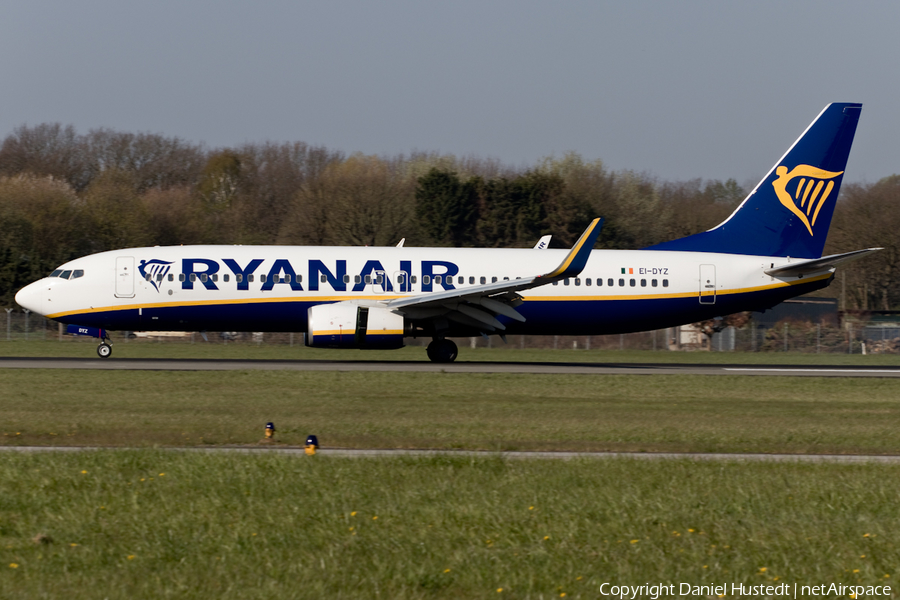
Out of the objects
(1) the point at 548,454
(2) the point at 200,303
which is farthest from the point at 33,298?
(1) the point at 548,454

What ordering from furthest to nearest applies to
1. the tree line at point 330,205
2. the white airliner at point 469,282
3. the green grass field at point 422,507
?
1. the tree line at point 330,205
2. the white airliner at point 469,282
3. the green grass field at point 422,507

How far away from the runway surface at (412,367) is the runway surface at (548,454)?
14.7 m

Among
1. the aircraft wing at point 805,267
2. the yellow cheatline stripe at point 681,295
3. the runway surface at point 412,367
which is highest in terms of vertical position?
the aircraft wing at point 805,267

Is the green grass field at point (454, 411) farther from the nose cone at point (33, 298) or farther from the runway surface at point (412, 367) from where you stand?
the nose cone at point (33, 298)

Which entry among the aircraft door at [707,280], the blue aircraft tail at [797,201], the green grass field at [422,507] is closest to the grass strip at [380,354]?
the aircraft door at [707,280]

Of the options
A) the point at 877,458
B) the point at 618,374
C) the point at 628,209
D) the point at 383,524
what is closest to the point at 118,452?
the point at 383,524

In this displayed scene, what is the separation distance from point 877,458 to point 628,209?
72263mm

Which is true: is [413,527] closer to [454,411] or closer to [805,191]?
[454,411]

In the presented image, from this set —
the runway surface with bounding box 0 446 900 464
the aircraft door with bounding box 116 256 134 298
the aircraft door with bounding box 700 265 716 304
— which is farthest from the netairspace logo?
the aircraft door with bounding box 700 265 716 304

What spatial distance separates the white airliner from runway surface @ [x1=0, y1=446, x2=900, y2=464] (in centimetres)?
1579

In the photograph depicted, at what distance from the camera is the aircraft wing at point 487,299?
30.0 meters

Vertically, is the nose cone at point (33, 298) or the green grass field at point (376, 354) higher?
the nose cone at point (33, 298)

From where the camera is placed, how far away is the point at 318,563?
813 centimetres

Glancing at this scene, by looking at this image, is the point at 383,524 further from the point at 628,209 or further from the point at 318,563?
the point at 628,209
